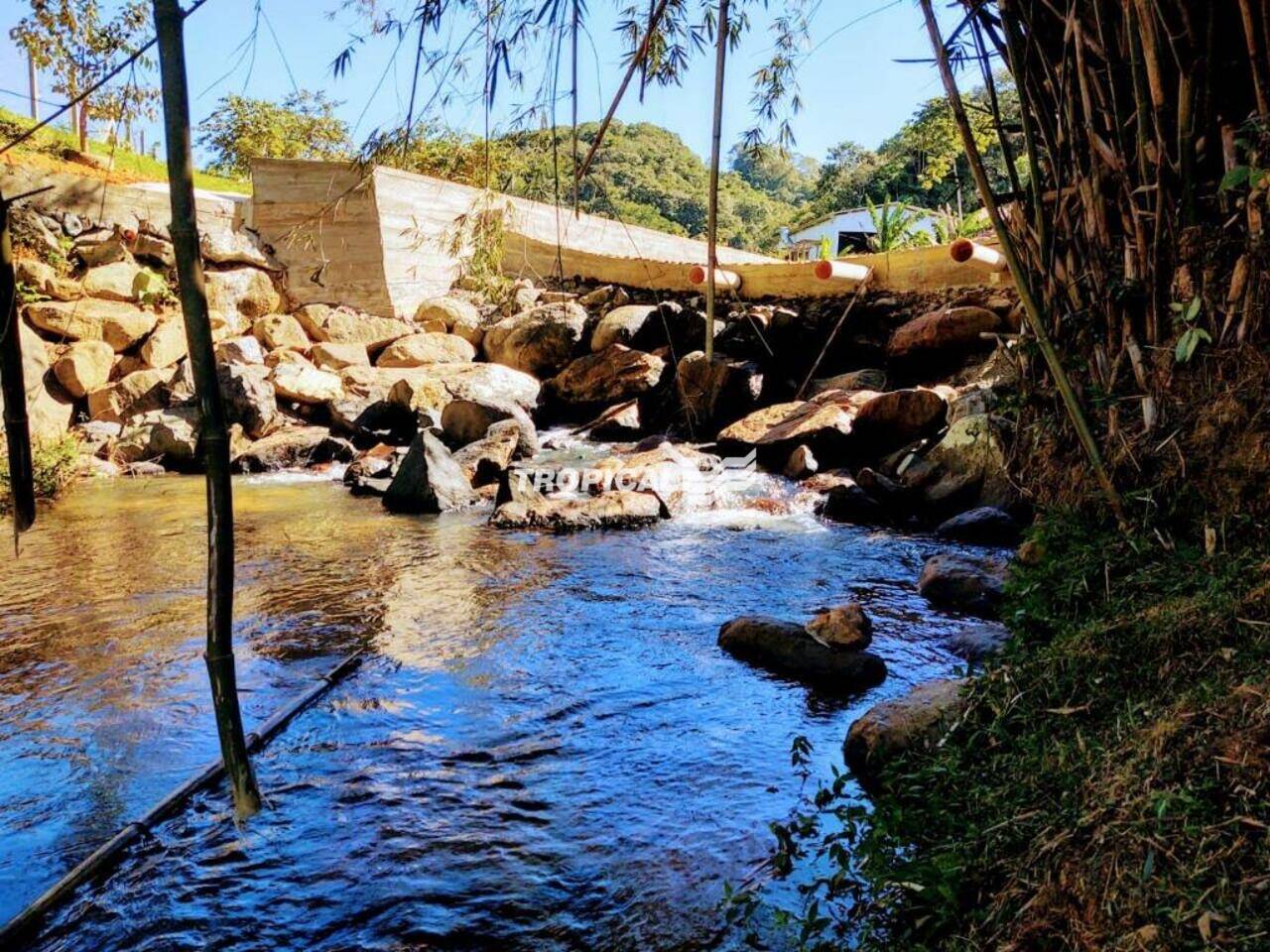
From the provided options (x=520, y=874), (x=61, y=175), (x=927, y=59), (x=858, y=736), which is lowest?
(x=520, y=874)

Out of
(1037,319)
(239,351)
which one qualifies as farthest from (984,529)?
(239,351)

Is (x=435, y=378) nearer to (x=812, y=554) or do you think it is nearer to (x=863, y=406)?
(x=863, y=406)

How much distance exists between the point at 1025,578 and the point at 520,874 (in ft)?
6.62

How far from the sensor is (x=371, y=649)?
586 cm

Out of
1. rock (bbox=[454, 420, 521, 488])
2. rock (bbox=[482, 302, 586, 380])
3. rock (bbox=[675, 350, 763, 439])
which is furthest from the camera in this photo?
rock (bbox=[482, 302, 586, 380])

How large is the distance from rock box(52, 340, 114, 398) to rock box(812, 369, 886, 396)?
1102 centimetres

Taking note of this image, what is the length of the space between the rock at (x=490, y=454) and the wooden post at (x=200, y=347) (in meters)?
9.34

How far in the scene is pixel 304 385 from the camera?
15.3m

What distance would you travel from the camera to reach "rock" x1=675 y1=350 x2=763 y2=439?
1329 centimetres

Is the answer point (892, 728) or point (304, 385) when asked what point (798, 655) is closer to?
point (892, 728)

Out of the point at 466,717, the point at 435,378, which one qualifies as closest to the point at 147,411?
the point at 435,378

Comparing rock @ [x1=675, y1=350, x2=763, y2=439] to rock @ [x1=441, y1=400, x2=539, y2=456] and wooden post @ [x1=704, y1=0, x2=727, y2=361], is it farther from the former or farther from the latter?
wooden post @ [x1=704, y1=0, x2=727, y2=361]

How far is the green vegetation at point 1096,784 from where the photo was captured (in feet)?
5.84

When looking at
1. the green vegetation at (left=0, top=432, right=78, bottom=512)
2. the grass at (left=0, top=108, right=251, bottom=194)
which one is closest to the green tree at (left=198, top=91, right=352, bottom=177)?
the grass at (left=0, top=108, right=251, bottom=194)
